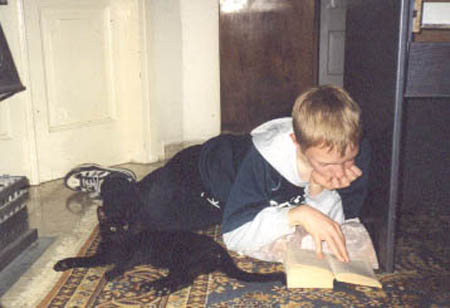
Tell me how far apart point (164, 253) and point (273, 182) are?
32 cm

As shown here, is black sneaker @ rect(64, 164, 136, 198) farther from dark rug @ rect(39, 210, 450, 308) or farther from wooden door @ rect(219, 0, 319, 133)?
wooden door @ rect(219, 0, 319, 133)

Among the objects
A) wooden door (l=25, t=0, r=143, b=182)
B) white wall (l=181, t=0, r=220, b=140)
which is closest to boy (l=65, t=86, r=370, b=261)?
wooden door (l=25, t=0, r=143, b=182)

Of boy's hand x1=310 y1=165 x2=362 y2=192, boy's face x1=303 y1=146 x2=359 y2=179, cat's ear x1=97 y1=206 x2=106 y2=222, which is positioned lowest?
cat's ear x1=97 y1=206 x2=106 y2=222

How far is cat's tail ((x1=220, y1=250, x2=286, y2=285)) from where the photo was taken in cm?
125

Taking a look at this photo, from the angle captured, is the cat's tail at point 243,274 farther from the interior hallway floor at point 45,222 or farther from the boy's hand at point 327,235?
the interior hallway floor at point 45,222

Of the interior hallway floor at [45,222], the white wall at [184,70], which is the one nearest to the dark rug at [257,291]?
the interior hallway floor at [45,222]

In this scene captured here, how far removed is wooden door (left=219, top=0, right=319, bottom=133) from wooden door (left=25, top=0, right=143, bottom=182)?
0.53 metres

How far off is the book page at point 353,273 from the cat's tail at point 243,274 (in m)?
0.13

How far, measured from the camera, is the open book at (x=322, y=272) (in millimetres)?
1137

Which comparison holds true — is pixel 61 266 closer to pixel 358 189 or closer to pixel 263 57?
pixel 358 189

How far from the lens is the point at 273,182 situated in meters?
1.32

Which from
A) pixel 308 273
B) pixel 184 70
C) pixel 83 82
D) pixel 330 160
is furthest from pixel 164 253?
pixel 184 70

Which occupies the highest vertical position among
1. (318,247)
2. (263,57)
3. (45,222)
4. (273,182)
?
(263,57)

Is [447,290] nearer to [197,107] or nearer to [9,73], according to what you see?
[9,73]
